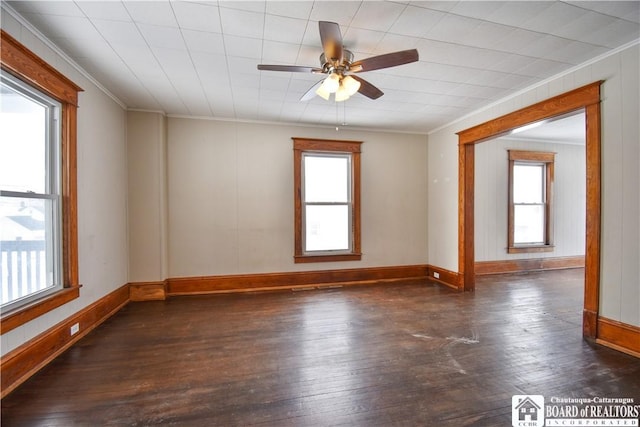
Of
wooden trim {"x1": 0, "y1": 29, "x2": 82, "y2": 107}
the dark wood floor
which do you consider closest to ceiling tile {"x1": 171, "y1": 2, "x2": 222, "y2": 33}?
wooden trim {"x1": 0, "y1": 29, "x2": 82, "y2": 107}

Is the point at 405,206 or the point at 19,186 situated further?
the point at 405,206

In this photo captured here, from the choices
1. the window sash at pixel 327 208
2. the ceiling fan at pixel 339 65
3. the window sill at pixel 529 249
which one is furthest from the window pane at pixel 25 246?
the window sill at pixel 529 249

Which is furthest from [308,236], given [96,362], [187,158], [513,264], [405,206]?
[513,264]

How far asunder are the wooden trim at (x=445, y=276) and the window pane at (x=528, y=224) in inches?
83.1

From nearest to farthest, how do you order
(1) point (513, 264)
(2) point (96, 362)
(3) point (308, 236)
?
(2) point (96, 362)
(3) point (308, 236)
(1) point (513, 264)

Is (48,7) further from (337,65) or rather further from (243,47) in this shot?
(337,65)

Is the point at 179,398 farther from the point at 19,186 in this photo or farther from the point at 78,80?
the point at 78,80

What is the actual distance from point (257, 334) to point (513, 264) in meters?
5.52

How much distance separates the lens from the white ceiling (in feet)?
6.78

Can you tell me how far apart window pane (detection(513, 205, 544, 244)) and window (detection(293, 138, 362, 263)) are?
3624 millimetres

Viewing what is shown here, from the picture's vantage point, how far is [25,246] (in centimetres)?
238

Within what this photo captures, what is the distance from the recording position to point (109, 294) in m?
3.52

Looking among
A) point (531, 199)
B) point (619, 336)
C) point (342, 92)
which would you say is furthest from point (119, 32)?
point (531, 199)

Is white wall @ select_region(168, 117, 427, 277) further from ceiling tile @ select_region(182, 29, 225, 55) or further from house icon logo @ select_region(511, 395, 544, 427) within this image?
house icon logo @ select_region(511, 395, 544, 427)
